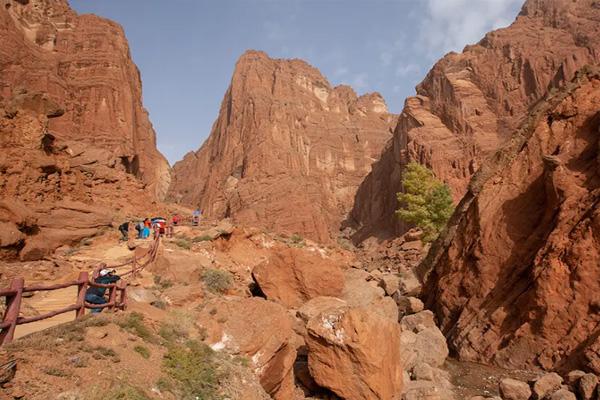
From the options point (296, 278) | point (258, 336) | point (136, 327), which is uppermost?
point (296, 278)

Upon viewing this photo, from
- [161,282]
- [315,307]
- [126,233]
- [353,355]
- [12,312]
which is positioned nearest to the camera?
[12,312]

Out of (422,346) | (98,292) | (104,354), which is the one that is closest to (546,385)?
(422,346)

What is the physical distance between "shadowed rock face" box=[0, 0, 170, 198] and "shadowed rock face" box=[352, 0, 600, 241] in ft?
133

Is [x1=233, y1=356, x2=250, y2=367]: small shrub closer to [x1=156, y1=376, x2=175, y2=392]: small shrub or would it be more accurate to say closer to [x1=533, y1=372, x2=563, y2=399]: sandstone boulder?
[x1=156, y1=376, x2=175, y2=392]: small shrub

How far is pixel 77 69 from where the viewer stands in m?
46.4

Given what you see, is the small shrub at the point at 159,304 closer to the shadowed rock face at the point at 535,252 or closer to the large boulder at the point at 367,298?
the large boulder at the point at 367,298

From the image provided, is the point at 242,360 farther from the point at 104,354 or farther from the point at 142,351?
the point at 104,354

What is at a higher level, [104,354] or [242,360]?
[104,354]

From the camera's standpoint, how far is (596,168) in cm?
1220

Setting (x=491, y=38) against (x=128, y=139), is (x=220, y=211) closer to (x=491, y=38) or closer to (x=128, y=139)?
(x=128, y=139)

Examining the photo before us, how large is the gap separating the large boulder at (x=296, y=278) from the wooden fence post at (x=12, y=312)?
1115cm

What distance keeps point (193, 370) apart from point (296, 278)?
9059 mm

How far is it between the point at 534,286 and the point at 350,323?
6560 millimetres

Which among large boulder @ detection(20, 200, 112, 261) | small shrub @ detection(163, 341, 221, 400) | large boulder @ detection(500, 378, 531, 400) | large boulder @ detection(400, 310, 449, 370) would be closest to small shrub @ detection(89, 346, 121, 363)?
small shrub @ detection(163, 341, 221, 400)
